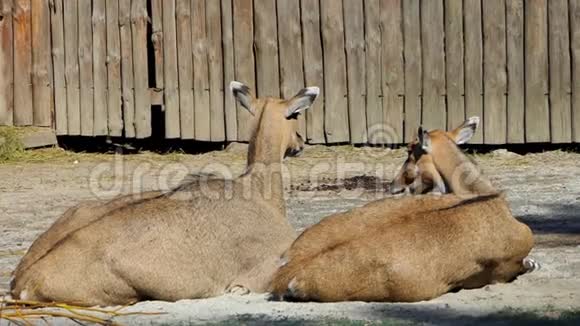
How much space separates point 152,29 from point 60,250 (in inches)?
345

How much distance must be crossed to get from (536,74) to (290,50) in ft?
9.55

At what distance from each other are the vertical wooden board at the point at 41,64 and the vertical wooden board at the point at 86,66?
49 cm

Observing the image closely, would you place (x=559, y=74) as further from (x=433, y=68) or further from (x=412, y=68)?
(x=412, y=68)

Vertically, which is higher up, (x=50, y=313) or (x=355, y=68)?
→ (x=355, y=68)

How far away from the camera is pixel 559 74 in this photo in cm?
1488

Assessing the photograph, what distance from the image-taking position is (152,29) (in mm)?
16438

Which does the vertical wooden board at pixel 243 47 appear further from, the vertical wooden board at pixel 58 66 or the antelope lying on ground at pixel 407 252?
the antelope lying on ground at pixel 407 252

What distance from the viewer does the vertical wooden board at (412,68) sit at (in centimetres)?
1532

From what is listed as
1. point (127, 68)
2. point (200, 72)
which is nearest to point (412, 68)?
point (200, 72)

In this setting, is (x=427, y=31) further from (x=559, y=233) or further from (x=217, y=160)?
(x=559, y=233)

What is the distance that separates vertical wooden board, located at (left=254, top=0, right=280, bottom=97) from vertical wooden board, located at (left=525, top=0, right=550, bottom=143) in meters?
2.97

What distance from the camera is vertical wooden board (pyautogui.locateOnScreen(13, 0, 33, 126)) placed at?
1702 cm

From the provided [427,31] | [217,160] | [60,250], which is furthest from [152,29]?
[60,250]

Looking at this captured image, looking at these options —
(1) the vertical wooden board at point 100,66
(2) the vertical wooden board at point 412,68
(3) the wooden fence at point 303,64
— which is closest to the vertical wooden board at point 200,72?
(3) the wooden fence at point 303,64
